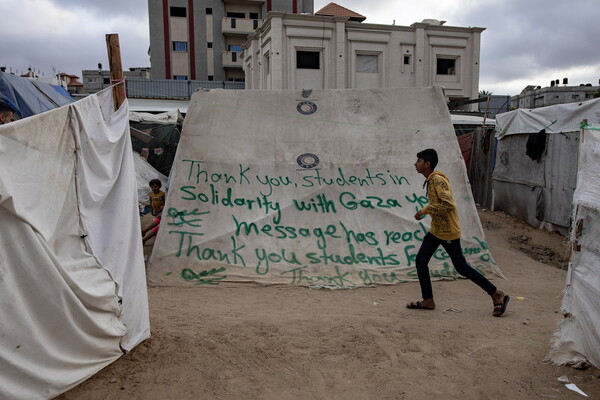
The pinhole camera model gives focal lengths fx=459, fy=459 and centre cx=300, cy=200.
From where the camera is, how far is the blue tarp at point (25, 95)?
5.71 metres

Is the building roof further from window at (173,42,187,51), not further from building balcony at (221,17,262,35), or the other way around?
→ window at (173,42,187,51)

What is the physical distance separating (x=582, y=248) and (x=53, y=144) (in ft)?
12.3

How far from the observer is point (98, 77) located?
34.3 meters

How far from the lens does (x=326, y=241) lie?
20.1ft

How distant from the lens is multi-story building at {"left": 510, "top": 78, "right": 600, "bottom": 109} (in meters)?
36.2

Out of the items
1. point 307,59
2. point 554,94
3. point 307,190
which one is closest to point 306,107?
point 307,190

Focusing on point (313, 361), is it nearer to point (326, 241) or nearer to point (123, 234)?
point (123, 234)

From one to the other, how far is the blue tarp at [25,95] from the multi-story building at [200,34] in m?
30.2

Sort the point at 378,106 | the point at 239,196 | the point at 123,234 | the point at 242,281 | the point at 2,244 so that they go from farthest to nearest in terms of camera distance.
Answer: the point at 378,106 → the point at 239,196 → the point at 242,281 → the point at 123,234 → the point at 2,244

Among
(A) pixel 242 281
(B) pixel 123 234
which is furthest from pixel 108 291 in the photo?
(A) pixel 242 281

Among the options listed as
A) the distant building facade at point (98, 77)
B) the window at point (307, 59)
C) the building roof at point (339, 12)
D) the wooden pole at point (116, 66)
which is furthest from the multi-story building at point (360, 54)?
the wooden pole at point (116, 66)

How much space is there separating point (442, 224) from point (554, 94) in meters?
37.8

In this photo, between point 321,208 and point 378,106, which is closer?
point 321,208

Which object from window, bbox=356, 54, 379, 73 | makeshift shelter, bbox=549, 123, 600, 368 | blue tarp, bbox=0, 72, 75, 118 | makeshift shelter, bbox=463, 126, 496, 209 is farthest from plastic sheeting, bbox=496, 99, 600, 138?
window, bbox=356, 54, 379, 73
